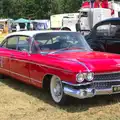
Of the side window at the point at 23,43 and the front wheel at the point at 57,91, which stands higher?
the side window at the point at 23,43

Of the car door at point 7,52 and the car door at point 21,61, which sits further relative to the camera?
the car door at point 7,52

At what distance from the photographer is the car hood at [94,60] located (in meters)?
6.41

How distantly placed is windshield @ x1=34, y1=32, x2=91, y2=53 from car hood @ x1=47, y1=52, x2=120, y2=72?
→ 397 mm

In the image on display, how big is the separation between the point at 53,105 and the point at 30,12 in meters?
75.5

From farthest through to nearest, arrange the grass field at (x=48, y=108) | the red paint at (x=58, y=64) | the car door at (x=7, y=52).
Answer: the car door at (x=7, y=52)
the red paint at (x=58, y=64)
the grass field at (x=48, y=108)

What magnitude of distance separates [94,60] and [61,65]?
0.64 metres

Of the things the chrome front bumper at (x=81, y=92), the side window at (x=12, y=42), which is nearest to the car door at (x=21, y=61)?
the side window at (x=12, y=42)

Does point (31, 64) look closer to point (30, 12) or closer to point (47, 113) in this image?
point (47, 113)

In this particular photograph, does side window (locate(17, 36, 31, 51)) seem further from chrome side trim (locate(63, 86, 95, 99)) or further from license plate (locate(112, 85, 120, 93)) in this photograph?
license plate (locate(112, 85, 120, 93))

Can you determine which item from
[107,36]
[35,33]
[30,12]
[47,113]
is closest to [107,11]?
[107,36]

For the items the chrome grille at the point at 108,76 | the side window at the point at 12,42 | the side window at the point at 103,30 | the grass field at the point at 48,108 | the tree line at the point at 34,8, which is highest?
the tree line at the point at 34,8

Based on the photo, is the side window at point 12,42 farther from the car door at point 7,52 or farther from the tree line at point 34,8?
the tree line at point 34,8

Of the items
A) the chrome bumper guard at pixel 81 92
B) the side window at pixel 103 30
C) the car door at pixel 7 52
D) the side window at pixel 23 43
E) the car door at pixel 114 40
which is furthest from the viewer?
the side window at pixel 103 30

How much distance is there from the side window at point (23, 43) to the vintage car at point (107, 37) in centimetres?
310
